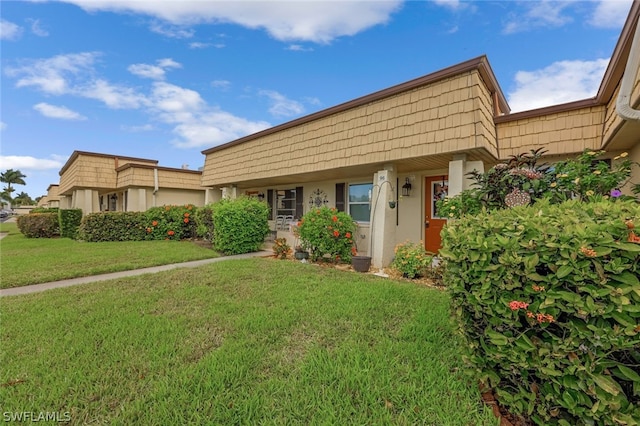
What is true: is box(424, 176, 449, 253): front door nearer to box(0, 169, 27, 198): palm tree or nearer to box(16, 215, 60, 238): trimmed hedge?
box(16, 215, 60, 238): trimmed hedge

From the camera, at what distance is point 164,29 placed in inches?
316

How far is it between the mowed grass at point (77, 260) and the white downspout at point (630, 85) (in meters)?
8.92

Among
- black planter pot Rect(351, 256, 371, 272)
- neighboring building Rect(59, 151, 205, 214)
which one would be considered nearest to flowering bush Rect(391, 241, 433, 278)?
black planter pot Rect(351, 256, 371, 272)

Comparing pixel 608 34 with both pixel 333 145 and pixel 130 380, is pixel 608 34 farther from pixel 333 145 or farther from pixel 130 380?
pixel 130 380

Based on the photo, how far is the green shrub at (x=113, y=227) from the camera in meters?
11.0

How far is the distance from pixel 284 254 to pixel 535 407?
678 centimetres

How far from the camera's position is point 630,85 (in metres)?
3.62

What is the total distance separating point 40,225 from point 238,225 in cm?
1065

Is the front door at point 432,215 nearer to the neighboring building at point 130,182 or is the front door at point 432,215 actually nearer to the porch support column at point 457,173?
the porch support column at point 457,173

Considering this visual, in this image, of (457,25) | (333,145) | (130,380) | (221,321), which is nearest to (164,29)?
(333,145)

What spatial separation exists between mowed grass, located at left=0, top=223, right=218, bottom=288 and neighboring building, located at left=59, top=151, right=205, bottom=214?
7128 mm

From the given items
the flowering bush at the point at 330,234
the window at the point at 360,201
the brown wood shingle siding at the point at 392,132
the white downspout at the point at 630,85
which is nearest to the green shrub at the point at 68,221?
the brown wood shingle siding at the point at 392,132

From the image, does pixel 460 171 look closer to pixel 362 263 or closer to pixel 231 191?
pixel 362 263

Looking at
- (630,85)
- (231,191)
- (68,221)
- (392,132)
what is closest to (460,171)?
(392,132)
